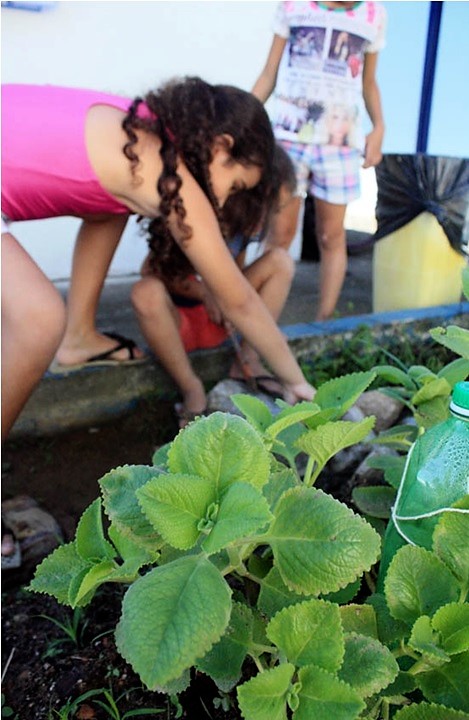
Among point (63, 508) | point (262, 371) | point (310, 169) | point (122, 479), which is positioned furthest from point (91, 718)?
point (310, 169)

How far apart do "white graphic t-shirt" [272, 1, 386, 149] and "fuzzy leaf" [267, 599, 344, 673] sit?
2673 millimetres

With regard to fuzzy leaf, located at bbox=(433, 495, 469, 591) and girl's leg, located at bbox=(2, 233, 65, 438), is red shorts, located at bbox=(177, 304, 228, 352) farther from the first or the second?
fuzzy leaf, located at bbox=(433, 495, 469, 591)

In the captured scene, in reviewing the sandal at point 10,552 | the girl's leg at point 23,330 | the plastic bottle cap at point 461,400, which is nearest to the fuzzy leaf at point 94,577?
the plastic bottle cap at point 461,400

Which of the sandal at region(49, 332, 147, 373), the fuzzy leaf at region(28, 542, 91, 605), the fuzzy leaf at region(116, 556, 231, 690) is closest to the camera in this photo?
the fuzzy leaf at region(116, 556, 231, 690)

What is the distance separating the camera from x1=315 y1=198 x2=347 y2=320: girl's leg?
123 inches

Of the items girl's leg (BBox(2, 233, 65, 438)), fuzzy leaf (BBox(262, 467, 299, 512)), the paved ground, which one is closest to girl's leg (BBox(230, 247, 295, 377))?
the paved ground

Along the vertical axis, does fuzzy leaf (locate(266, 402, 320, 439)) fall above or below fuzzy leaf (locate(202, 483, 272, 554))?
below

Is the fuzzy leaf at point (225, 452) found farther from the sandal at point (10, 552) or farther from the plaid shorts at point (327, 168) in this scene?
the plaid shorts at point (327, 168)

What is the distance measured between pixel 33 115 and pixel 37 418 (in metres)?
0.90

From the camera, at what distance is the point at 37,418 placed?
2.29 meters

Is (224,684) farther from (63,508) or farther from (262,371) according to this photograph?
(262,371)

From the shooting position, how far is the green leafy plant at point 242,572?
1.75 feet

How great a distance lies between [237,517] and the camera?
55 centimetres

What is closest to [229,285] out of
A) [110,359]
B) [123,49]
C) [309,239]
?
[110,359]
